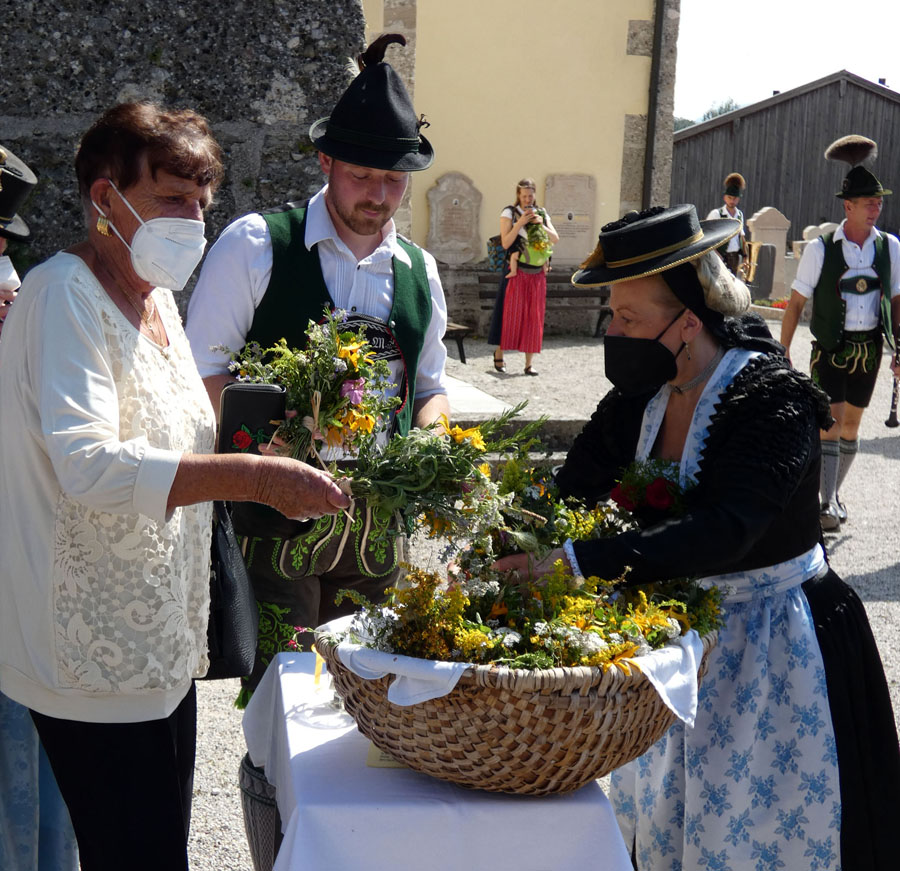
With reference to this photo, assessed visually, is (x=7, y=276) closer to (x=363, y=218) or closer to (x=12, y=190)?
(x=12, y=190)

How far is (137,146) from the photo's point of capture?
2127 mm

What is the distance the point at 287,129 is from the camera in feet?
13.0

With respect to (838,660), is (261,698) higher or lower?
lower

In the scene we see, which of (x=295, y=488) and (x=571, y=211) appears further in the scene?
(x=571, y=211)

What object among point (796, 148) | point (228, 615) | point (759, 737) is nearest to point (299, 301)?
point (228, 615)

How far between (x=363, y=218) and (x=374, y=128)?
236mm

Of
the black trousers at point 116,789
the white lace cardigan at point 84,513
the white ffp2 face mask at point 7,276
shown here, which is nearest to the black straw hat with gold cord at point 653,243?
the white lace cardigan at point 84,513

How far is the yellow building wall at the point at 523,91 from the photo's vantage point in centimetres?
1449

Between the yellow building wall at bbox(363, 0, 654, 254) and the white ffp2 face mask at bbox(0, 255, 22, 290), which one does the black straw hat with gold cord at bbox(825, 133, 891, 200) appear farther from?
the yellow building wall at bbox(363, 0, 654, 254)

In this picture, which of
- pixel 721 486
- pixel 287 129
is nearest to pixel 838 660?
pixel 721 486

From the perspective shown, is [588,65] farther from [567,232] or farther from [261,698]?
[261,698]

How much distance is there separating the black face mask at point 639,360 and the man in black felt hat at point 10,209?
5.39 ft

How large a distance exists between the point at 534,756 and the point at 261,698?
934mm

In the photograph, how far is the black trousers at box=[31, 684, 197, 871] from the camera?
210 cm
